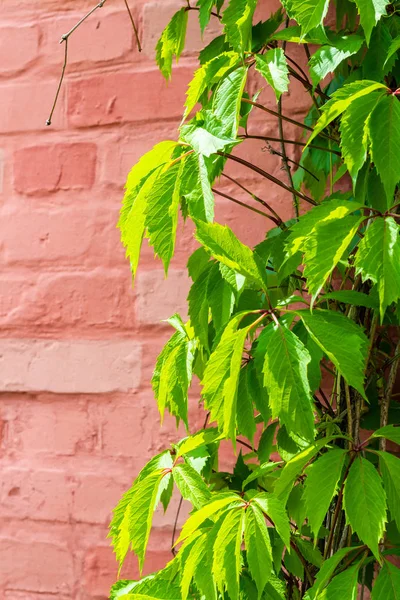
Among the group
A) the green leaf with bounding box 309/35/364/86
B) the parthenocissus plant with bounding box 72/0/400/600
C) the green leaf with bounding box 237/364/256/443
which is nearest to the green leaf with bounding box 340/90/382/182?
the parthenocissus plant with bounding box 72/0/400/600

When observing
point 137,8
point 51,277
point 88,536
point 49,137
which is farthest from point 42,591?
point 137,8

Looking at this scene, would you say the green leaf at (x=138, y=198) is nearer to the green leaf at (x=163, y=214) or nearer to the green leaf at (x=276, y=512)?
the green leaf at (x=163, y=214)

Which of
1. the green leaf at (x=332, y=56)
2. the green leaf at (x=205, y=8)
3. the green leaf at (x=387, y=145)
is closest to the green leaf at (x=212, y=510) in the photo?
the green leaf at (x=387, y=145)

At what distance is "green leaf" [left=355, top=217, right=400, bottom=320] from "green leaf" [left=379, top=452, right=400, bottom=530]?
0.17m

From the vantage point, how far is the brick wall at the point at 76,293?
1.33 meters

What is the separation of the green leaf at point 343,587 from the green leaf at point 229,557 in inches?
3.7

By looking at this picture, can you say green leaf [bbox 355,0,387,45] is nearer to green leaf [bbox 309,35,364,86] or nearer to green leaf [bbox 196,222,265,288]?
green leaf [bbox 309,35,364,86]

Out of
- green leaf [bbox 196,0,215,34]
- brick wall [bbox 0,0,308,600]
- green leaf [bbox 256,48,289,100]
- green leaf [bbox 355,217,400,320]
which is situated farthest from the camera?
brick wall [bbox 0,0,308,600]

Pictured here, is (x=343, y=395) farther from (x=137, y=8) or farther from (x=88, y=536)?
(x=137, y=8)

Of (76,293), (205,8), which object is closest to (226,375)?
(205,8)

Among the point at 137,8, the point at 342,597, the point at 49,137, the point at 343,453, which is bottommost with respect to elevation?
the point at 342,597

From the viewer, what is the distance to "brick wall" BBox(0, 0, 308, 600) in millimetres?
1327

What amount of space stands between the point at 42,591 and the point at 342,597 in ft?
2.51

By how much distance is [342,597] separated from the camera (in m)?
0.76
